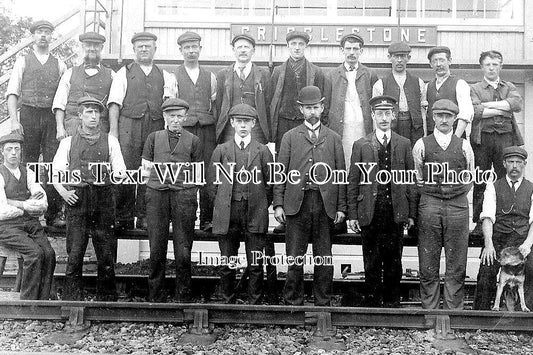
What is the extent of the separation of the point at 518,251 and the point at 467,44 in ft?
11.2

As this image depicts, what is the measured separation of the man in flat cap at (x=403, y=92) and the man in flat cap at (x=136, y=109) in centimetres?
195

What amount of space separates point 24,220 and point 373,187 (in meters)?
2.90

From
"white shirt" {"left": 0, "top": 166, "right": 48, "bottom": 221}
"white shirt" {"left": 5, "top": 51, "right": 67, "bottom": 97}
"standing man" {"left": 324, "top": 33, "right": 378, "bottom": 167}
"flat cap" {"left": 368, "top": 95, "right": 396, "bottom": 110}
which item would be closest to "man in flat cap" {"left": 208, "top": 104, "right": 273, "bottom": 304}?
"standing man" {"left": 324, "top": 33, "right": 378, "bottom": 167}

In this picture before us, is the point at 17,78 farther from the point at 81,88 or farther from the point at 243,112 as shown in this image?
the point at 243,112

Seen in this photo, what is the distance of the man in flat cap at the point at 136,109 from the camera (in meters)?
5.43

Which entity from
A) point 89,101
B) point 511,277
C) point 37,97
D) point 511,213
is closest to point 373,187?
point 511,213

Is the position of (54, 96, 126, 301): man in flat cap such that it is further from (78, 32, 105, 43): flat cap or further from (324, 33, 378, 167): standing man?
(324, 33, 378, 167): standing man

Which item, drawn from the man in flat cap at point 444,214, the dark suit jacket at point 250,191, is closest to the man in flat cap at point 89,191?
the dark suit jacket at point 250,191

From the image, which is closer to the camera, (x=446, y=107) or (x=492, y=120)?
(x=446, y=107)

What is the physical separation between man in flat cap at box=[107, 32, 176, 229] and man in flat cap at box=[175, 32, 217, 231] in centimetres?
13

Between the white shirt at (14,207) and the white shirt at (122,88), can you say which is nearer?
the white shirt at (14,207)

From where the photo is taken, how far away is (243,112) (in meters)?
4.89

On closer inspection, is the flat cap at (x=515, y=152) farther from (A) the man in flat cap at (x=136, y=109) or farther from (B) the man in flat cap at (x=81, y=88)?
(B) the man in flat cap at (x=81, y=88)

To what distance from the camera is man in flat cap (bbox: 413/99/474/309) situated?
15.6 feet
